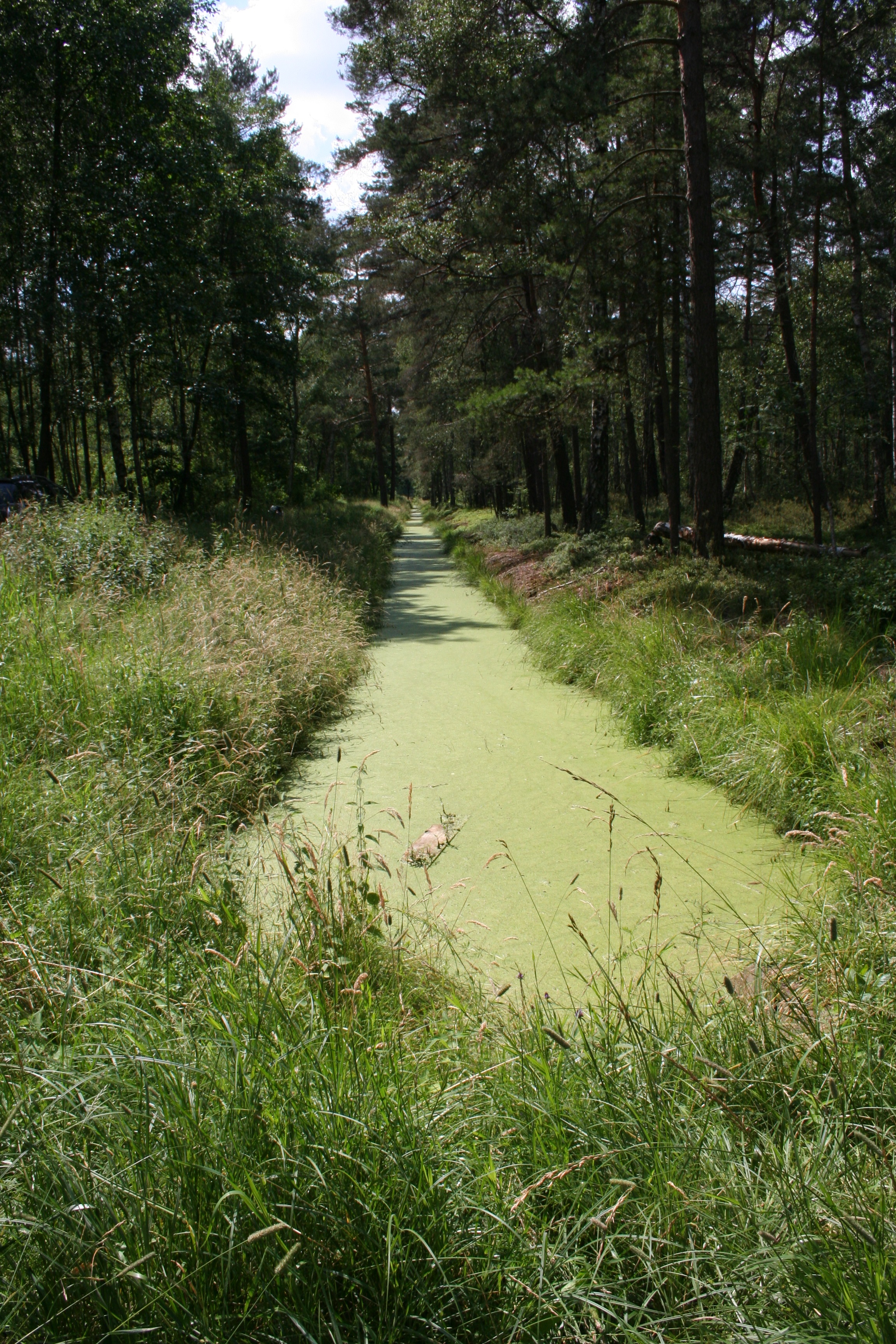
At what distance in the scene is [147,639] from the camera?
202 inches

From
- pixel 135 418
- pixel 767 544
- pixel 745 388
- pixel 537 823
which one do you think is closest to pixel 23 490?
pixel 135 418

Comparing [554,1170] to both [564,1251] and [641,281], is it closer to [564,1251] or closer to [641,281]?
[564,1251]

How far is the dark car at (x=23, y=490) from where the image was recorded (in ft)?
38.1

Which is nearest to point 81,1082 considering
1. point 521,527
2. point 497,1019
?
point 497,1019

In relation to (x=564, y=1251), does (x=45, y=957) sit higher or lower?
higher

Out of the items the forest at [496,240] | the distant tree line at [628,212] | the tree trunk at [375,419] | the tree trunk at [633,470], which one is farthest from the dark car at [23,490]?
the tree trunk at [375,419]

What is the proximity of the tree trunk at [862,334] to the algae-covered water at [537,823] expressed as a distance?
10.7 meters

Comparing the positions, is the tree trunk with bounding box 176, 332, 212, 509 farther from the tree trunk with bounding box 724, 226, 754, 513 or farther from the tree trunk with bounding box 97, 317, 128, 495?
the tree trunk with bounding box 724, 226, 754, 513

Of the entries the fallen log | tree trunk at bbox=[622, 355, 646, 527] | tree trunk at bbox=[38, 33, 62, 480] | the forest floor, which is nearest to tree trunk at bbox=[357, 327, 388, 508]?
tree trunk at bbox=[622, 355, 646, 527]

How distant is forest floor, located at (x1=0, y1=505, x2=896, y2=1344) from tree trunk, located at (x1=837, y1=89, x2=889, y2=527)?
1233 cm

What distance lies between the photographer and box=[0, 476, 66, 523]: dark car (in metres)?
11.6

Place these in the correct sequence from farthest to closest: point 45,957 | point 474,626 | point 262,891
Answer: point 474,626, point 262,891, point 45,957

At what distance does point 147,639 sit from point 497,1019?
3.76 metres

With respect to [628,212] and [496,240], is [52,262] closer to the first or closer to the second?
[496,240]
